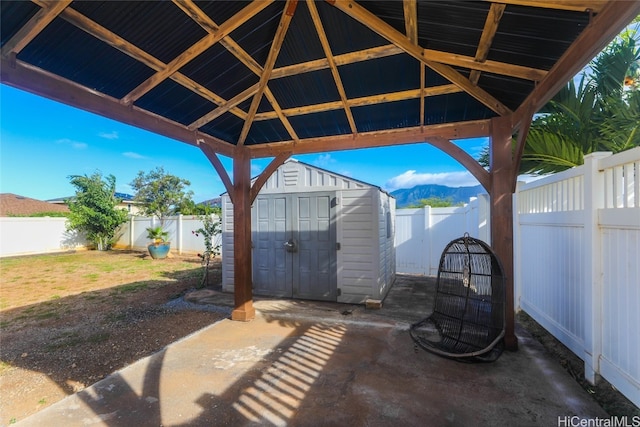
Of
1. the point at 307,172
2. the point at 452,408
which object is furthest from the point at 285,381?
the point at 307,172

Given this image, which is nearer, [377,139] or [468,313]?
[468,313]

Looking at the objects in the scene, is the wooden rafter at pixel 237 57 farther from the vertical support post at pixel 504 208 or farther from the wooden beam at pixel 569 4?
the vertical support post at pixel 504 208

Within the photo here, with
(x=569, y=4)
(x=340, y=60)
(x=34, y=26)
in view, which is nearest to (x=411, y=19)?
(x=340, y=60)

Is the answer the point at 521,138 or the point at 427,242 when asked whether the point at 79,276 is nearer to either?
the point at 427,242

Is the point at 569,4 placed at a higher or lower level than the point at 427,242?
higher

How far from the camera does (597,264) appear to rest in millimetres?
2225

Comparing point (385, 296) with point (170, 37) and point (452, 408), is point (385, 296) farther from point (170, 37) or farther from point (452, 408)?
point (170, 37)

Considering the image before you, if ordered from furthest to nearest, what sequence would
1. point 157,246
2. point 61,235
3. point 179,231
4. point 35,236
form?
point 61,235 < point 35,236 < point 179,231 < point 157,246

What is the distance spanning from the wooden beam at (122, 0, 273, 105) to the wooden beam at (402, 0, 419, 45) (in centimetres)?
96

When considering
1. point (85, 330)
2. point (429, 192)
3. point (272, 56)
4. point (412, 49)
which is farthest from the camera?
point (429, 192)

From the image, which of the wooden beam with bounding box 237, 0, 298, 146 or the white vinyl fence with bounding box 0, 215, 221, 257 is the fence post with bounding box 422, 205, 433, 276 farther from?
the white vinyl fence with bounding box 0, 215, 221, 257

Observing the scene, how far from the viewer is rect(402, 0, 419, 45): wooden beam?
6.51 feet

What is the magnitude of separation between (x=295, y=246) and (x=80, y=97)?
12.3 feet

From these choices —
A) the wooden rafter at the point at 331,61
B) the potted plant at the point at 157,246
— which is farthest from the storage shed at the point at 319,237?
the potted plant at the point at 157,246
